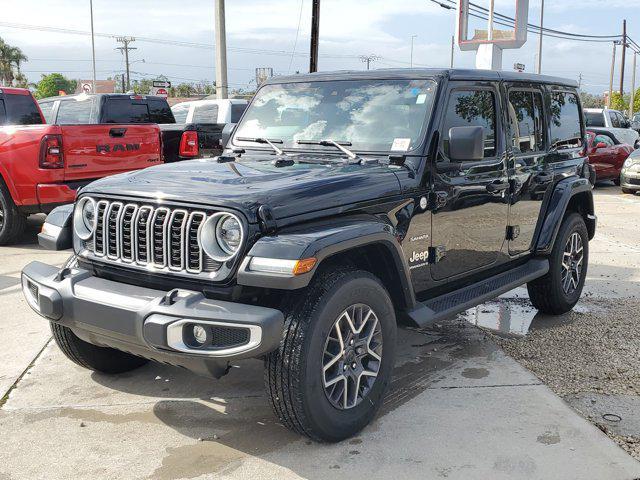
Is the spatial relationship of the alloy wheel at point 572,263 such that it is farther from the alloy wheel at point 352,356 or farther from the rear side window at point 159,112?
the rear side window at point 159,112

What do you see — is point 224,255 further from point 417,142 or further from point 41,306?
point 417,142

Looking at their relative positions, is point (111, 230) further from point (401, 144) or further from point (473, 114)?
point (473, 114)

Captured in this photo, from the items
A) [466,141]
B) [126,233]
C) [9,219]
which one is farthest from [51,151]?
[466,141]

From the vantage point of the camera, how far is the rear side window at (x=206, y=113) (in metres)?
14.0

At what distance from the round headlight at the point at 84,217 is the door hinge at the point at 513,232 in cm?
295

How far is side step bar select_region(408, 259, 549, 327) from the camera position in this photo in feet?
13.1

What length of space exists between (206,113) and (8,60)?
199 ft

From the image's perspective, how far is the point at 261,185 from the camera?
3443 millimetres

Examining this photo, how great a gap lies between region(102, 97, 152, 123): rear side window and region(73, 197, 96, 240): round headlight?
672cm

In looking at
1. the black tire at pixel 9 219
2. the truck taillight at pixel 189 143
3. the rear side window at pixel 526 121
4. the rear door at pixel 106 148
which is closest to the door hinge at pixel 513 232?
the rear side window at pixel 526 121

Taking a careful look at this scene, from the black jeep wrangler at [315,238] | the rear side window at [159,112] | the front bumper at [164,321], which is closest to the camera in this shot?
the front bumper at [164,321]

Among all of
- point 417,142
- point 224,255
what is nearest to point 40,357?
point 224,255

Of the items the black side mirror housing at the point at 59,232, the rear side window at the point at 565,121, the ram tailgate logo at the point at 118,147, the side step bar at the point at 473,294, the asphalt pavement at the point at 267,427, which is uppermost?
the rear side window at the point at 565,121

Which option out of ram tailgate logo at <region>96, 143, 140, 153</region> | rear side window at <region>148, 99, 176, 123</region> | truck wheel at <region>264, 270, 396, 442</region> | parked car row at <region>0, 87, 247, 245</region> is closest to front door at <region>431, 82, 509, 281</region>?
truck wheel at <region>264, 270, 396, 442</region>
